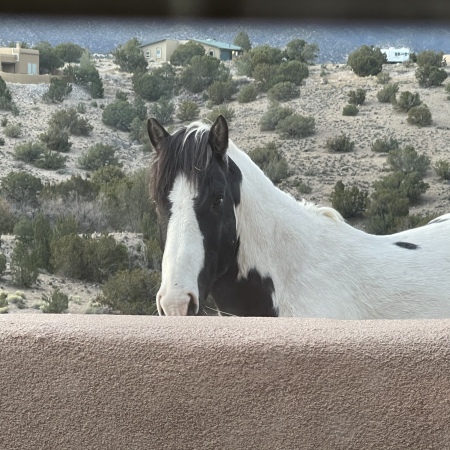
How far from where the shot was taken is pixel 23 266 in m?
5.98

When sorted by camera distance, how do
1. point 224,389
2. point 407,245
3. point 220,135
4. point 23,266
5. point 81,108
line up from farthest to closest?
point 81,108
point 23,266
point 407,245
point 220,135
point 224,389

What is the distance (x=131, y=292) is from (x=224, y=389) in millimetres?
4876

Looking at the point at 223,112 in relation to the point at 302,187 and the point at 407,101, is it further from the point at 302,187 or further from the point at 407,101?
the point at 407,101

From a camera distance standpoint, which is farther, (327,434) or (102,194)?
(102,194)

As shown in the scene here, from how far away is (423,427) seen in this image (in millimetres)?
1072

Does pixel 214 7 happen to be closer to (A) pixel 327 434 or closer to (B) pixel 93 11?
(B) pixel 93 11

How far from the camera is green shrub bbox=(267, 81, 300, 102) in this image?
6.29m

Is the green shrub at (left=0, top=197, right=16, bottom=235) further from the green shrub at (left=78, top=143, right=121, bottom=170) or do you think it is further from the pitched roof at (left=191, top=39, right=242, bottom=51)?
the pitched roof at (left=191, top=39, right=242, bottom=51)

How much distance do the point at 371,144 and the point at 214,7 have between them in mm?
1632

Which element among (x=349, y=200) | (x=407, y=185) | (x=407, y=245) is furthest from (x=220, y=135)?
(x=407, y=185)

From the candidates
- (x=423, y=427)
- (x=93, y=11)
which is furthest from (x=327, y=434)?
(x=93, y=11)

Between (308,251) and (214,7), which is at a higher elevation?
(214,7)

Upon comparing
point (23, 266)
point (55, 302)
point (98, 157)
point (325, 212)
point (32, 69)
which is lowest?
point (55, 302)

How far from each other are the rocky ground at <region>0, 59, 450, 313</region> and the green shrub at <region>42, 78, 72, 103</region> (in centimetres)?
5
